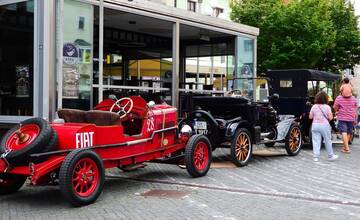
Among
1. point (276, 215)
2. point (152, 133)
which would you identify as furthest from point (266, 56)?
point (276, 215)

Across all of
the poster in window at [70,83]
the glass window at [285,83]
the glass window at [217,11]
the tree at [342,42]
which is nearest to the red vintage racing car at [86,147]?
the poster in window at [70,83]

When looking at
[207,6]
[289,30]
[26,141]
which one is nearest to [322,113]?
[26,141]

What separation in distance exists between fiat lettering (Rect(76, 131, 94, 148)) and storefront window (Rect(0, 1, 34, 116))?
3.40 m

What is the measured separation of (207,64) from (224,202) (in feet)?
44.3

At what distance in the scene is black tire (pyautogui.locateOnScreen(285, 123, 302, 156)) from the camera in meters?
12.1

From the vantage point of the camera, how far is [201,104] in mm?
11164

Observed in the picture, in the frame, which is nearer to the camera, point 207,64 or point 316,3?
point 207,64

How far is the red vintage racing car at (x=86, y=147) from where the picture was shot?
661cm

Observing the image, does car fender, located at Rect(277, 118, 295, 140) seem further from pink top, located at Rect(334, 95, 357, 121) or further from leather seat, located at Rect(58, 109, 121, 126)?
leather seat, located at Rect(58, 109, 121, 126)

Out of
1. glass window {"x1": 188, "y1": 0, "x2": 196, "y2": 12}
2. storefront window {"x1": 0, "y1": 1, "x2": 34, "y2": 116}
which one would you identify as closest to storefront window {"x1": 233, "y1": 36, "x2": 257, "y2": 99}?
storefront window {"x1": 0, "y1": 1, "x2": 34, "y2": 116}

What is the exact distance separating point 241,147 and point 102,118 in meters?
3.74

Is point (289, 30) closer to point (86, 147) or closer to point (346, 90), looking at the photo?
point (346, 90)

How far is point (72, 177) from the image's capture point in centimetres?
653

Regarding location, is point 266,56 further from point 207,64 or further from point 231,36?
point 231,36
